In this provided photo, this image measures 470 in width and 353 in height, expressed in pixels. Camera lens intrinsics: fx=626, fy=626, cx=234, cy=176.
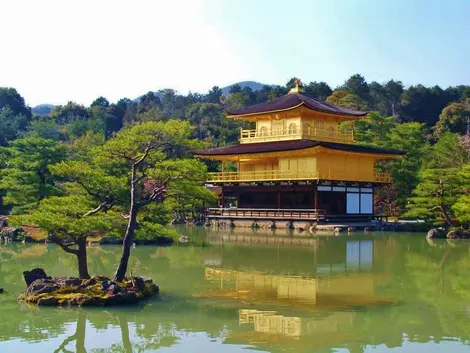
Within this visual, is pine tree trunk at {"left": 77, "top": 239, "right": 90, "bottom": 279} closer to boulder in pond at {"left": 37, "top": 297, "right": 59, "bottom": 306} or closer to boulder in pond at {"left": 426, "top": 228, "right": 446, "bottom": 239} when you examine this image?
boulder in pond at {"left": 37, "top": 297, "right": 59, "bottom": 306}

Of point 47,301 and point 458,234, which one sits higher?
point 458,234

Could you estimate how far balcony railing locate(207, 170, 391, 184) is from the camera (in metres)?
33.3

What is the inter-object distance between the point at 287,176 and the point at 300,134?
3.44 meters

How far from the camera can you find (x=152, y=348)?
Result: 8.94 metres

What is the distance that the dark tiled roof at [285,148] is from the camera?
33.7 meters

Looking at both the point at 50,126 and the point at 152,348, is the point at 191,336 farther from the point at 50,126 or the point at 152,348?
the point at 50,126

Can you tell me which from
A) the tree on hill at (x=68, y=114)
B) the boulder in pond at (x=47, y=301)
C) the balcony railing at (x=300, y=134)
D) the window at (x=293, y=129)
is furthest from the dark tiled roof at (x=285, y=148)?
the tree on hill at (x=68, y=114)

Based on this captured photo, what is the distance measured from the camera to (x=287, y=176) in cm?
3434

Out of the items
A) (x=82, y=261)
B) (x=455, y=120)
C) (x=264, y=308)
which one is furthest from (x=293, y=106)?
(x=264, y=308)

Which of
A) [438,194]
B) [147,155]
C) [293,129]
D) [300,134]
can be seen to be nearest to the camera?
[147,155]

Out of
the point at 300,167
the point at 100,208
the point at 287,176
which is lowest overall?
the point at 100,208

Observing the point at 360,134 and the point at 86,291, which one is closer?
the point at 86,291

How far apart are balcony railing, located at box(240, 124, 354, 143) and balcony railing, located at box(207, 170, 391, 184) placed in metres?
2.75

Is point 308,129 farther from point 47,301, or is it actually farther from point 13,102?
point 13,102
